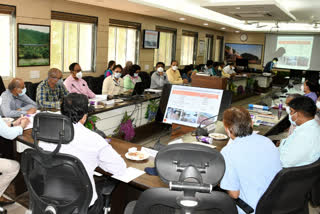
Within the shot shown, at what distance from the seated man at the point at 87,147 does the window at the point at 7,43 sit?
4239 millimetres

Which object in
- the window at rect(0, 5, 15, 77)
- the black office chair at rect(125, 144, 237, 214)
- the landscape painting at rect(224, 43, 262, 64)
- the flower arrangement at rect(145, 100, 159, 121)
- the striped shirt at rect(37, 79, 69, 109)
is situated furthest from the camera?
the landscape painting at rect(224, 43, 262, 64)

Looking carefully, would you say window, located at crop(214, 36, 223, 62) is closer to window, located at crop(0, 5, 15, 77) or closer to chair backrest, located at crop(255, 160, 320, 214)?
window, located at crop(0, 5, 15, 77)

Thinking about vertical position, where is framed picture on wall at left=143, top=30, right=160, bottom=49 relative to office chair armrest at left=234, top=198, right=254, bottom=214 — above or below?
above

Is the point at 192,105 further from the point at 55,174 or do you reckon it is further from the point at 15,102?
the point at 15,102

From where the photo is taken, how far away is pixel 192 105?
10.5ft

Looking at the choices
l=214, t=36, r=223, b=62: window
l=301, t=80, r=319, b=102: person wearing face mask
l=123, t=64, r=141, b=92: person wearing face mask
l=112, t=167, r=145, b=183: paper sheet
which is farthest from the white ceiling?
l=112, t=167, r=145, b=183: paper sheet

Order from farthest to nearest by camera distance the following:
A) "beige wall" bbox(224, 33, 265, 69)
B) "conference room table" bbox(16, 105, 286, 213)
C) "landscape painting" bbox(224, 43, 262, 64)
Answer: "landscape painting" bbox(224, 43, 262, 64) → "beige wall" bbox(224, 33, 265, 69) → "conference room table" bbox(16, 105, 286, 213)

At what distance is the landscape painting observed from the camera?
15.0 metres

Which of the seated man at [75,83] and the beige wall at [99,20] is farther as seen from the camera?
the beige wall at [99,20]

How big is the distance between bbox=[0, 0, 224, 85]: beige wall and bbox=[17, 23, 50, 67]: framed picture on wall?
94mm

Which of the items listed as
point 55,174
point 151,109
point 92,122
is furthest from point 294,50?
point 55,174

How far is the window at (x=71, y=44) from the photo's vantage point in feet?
21.4

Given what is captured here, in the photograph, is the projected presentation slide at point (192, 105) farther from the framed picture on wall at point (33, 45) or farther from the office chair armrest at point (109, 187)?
the framed picture on wall at point (33, 45)

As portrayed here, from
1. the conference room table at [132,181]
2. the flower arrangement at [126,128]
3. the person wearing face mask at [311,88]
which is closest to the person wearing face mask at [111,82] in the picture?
the flower arrangement at [126,128]
